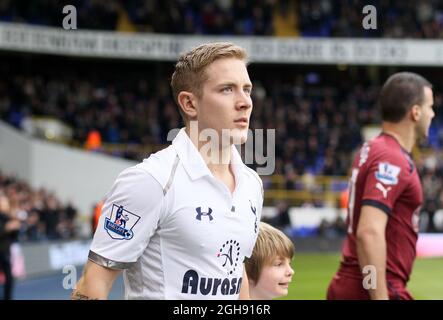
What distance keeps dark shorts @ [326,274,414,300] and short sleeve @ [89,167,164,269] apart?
2.02m

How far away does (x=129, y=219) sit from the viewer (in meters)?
2.93

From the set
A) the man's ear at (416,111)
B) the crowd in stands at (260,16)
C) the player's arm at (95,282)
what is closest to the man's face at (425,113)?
the man's ear at (416,111)

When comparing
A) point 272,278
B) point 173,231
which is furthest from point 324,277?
point 173,231

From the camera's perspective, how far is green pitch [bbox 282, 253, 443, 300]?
12.8 metres

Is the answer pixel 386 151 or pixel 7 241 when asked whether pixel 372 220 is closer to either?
pixel 386 151

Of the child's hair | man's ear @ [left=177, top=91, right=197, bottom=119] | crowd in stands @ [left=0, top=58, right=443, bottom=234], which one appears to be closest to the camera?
man's ear @ [left=177, top=91, right=197, bottom=119]

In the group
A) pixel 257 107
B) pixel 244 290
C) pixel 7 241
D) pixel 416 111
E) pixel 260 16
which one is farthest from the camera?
pixel 260 16

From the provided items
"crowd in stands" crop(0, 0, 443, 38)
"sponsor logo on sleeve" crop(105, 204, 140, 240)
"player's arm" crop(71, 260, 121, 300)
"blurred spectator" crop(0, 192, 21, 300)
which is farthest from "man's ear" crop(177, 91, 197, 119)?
"crowd in stands" crop(0, 0, 443, 38)

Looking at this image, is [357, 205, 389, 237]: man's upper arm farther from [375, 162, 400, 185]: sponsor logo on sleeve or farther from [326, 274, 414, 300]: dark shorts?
[326, 274, 414, 300]: dark shorts

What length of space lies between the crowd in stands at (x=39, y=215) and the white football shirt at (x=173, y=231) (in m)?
14.1

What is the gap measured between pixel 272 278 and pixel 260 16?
30.0 metres

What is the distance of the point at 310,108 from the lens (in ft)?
102
